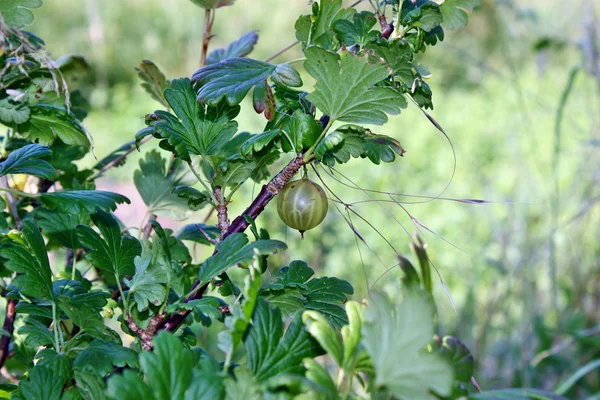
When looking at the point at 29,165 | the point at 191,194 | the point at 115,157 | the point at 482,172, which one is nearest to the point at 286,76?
the point at 191,194

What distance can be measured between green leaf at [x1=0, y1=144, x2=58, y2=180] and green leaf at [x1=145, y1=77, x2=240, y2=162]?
12 centimetres

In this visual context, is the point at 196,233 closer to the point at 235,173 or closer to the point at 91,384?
the point at 235,173

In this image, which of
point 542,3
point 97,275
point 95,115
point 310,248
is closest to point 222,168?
point 97,275

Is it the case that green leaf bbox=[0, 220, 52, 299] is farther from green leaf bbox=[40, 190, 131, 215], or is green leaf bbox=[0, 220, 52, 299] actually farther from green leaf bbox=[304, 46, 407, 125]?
green leaf bbox=[304, 46, 407, 125]

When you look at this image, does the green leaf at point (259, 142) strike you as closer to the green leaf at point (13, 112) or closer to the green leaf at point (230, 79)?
the green leaf at point (230, 79)

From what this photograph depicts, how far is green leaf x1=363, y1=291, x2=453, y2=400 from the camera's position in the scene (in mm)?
344

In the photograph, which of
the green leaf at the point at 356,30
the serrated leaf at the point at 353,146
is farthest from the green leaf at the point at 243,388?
the green leaf at the point at 356,30

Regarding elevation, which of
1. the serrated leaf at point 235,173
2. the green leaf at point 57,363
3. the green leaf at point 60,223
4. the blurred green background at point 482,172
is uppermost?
the blurred green background at point 482,172

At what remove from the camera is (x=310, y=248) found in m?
2.51

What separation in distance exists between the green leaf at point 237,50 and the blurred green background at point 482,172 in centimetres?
20

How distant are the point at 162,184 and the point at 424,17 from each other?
0.40 meters

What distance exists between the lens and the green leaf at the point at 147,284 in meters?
0.53

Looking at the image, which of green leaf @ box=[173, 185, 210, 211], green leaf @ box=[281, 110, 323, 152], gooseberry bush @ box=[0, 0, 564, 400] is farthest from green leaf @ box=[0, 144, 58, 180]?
green leaf @ box=[281, 110, 323, 152]

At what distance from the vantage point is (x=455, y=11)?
2.07 ft
